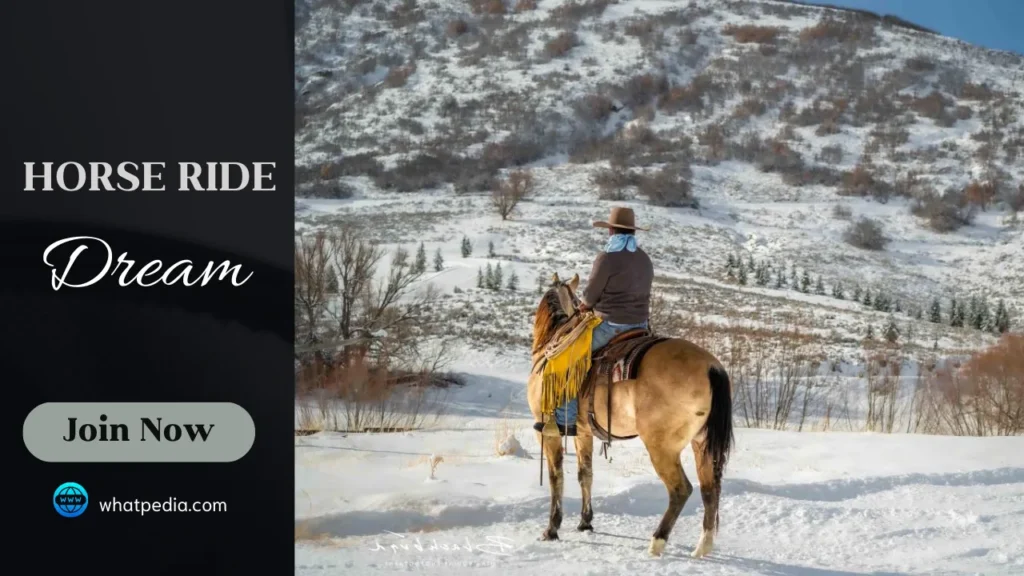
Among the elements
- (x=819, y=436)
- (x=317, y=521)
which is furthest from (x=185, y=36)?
(x=819, y=436)

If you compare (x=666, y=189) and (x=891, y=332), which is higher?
(x=666, y=189)

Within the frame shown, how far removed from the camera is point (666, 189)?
140ft

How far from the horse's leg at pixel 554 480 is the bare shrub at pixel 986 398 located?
780 cm

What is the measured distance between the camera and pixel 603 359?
5176mm

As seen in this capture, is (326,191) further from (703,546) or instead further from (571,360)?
(703,546)

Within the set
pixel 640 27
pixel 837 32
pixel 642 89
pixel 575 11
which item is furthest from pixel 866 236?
pixel 575 11

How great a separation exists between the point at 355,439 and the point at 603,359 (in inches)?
136

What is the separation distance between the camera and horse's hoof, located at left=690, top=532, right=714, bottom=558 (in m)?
4.71

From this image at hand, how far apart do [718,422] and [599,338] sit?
2.87 feet

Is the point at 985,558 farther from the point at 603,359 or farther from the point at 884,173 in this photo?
the point at 884,173

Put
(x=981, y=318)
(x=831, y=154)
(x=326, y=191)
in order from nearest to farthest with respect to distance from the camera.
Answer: (x=981, y=318) < (x=326, y=191) < (x=831, y=154)

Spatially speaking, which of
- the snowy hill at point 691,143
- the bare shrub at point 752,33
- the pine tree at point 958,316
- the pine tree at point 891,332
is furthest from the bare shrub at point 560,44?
the pine tree at point 891,332

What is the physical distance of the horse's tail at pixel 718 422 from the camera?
15.7ft

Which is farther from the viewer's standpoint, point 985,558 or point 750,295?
point 750,295
